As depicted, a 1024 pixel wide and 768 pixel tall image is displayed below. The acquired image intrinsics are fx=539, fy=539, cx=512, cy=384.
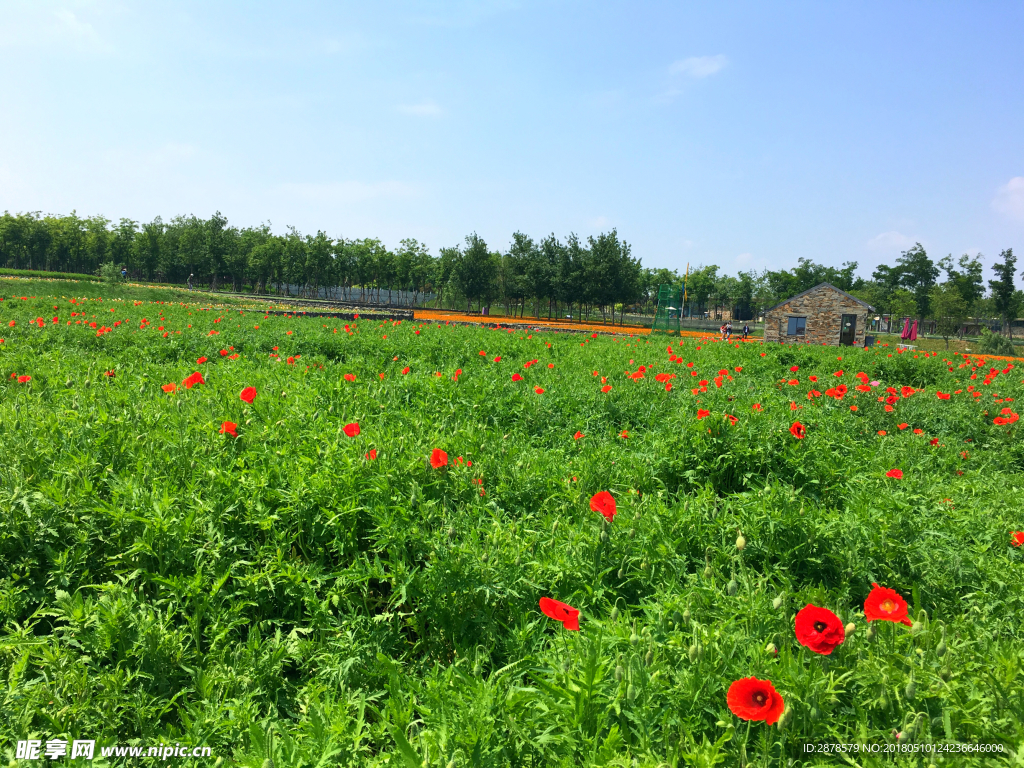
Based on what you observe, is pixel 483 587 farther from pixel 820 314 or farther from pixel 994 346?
pixel 994 346

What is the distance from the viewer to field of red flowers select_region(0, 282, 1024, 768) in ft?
5.67

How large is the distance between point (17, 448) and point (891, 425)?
878 cm

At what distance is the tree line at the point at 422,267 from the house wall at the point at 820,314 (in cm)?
1831

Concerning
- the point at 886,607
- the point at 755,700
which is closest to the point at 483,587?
the point at 755,700

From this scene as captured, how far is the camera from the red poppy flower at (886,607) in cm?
175

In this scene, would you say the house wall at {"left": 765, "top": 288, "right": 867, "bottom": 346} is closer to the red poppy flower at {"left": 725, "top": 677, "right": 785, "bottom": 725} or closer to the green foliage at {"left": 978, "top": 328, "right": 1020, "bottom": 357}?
the green foliage at {"left": 978, "top": 328, "right": 1020, "bottom": 357}

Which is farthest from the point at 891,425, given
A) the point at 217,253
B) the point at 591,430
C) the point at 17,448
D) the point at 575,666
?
the point at 217,253

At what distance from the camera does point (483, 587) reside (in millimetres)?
2354

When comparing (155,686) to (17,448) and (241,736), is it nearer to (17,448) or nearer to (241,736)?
(241,736)

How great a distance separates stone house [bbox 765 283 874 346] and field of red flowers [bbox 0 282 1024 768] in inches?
1347

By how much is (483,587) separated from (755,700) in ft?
3.78

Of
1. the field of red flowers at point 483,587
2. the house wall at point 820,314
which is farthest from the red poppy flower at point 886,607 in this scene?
the house wall at point 820,314

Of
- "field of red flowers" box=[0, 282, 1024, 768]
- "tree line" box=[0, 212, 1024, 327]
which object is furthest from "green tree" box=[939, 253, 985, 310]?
"field of red flowers" box=[0, 282, 1024, 768]

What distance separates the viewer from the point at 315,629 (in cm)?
240
